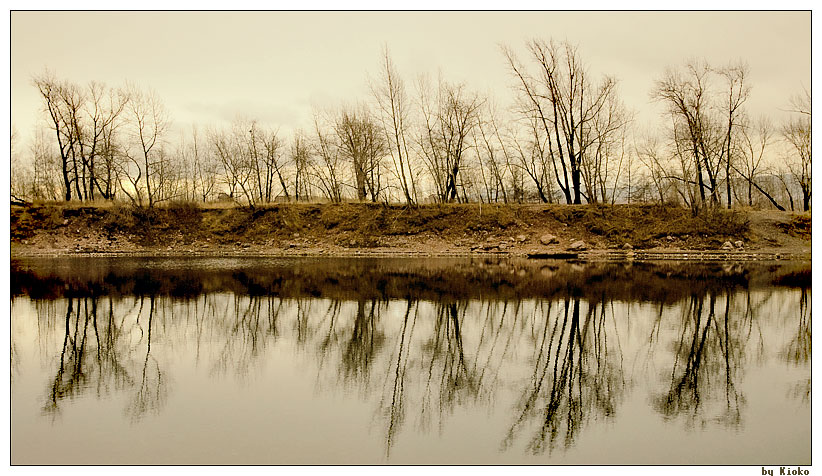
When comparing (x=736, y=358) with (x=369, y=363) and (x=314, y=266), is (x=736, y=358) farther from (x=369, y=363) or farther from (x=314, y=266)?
(x=314, y=266)

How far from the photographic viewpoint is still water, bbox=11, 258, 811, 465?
631 centimetres

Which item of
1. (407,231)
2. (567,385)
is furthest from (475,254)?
(567,385)

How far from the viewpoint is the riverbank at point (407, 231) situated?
1288 inches

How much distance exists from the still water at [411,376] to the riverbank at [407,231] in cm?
1584

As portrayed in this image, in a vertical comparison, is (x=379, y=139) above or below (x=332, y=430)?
above

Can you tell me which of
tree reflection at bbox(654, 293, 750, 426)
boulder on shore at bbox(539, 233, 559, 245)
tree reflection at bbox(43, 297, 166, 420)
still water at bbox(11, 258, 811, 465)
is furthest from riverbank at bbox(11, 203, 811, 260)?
tree reflection at bbox(43, 297, 166, 420)

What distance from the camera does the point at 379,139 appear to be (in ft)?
138

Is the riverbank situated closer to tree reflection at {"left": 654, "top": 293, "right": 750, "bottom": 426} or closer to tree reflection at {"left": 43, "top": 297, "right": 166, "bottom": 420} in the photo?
tree reflection at {"left": 654, "top": 293, "right": 750, "bottom": 426}

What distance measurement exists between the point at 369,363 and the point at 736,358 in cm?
548

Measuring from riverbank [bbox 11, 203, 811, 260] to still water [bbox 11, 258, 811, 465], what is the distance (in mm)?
15839

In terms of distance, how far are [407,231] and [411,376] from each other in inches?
1057

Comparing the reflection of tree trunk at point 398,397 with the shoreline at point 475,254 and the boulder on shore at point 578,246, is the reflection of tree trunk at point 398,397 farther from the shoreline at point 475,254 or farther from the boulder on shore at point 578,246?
the boulder on shore at point 578,246
